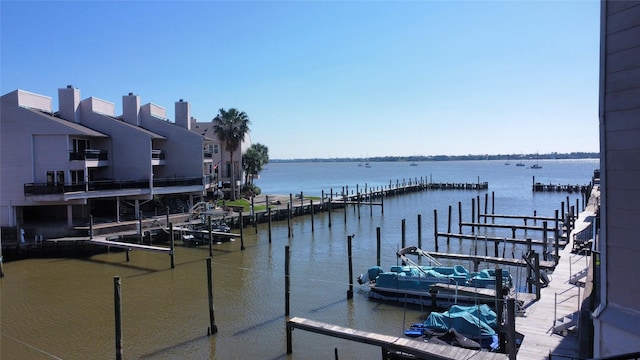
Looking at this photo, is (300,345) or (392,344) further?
(300,345)

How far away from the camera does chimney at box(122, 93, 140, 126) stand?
46406 mm

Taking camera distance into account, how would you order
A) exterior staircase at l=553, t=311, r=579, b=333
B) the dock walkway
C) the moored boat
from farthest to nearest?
the moored boat → exterior staircase at l=553, t=311, r=579, b=333 → the dock walkway

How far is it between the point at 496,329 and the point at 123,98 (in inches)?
1655

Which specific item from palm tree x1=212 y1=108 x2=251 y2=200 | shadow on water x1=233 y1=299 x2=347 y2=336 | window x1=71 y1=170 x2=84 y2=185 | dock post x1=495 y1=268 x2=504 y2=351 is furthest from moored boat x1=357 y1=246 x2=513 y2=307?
palm tree x1=212 y1=108 x2=251 y2=200

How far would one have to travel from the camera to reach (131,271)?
30531 mm

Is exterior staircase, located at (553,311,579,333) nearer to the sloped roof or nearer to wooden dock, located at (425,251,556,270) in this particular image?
wooden dock, located at (425,251,556,270)

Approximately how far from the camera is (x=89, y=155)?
39.6 meters

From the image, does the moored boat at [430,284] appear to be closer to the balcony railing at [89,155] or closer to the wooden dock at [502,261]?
the wooden dock at [502,261]

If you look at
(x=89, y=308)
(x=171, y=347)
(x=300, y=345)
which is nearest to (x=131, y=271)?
(x=89, y=308)

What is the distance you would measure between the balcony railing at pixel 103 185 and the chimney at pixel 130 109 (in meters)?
7.41

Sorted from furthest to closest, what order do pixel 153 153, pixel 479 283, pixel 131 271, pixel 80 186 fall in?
pixel 153 153 < pixel 80 186 < pixel 131 271 < pixel 479 283

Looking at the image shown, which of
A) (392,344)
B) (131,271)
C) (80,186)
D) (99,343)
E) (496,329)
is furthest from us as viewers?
(80,186)

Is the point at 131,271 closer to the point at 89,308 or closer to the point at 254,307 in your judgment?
the point at 89,308

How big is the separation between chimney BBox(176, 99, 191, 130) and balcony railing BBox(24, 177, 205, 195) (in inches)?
304
